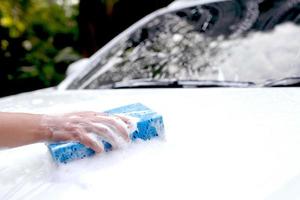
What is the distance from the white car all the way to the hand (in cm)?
4

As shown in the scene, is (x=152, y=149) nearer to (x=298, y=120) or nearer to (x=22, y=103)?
(x=298, y=120)

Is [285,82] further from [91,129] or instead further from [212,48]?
[91,129]

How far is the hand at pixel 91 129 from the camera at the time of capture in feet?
3.79

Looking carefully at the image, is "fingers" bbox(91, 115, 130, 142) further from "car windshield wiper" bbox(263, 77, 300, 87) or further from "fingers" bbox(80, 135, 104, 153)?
"car windshield wiper" bbox(263, 77, 300, 87)

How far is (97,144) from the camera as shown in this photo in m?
1.14

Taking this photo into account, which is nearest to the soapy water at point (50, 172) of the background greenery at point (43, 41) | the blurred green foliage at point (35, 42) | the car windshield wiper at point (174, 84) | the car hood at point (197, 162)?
the car hood at point (197, 162)

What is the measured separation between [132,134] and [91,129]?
12cm

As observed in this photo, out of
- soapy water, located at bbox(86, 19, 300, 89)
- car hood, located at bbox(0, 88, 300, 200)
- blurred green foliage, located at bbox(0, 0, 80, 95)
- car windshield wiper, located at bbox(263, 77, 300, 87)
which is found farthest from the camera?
blurred green foliage, located at bbox(0, 0, 80, 95)

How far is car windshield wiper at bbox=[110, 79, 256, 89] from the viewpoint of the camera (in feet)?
5.61

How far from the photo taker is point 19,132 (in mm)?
1232

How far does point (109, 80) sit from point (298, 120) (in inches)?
45.3

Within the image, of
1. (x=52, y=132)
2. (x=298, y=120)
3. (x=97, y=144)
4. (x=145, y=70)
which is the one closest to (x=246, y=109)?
(x=298, y=120)

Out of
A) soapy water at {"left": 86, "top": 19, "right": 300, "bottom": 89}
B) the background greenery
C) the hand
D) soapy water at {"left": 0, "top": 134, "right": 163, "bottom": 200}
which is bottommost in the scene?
soapy water at {"left": 0, "top": 134, "right": 163, "bottom": 200}

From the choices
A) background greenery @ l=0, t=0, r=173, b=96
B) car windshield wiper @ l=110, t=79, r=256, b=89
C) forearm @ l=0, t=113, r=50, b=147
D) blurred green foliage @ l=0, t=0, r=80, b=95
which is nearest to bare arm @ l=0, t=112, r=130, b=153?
forearm @ l=0, t=113, r=50, b=147
